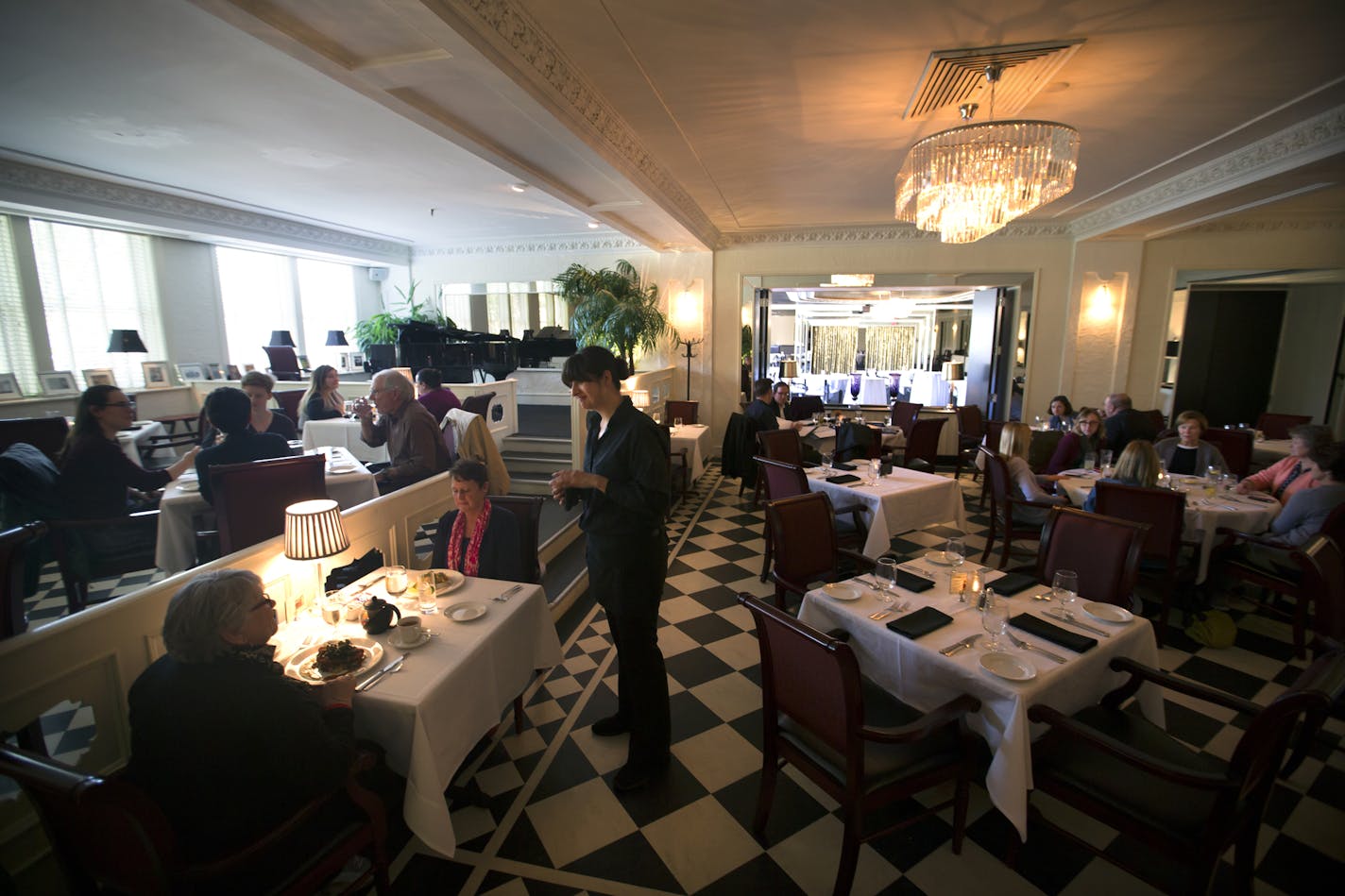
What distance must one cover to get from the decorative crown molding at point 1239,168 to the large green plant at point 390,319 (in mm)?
9604

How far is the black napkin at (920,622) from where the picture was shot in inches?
84.8

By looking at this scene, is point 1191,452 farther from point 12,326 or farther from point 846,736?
point 12,326

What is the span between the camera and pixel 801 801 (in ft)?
7.75

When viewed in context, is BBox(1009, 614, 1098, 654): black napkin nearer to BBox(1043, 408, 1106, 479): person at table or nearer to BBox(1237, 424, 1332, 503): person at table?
BBox(1237, 424, 1332, 503): person at table

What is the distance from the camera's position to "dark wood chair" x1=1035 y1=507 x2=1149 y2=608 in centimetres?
261

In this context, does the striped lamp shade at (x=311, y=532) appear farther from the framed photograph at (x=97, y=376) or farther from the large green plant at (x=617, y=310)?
the framed photograph at (x=97, y=376)

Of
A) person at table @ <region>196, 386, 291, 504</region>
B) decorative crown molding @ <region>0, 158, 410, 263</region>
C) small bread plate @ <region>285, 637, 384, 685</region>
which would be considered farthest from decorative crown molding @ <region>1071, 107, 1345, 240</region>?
decorative crown molding @ <region>0, 158, 410, 263</region>

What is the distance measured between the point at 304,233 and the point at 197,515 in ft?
23.0

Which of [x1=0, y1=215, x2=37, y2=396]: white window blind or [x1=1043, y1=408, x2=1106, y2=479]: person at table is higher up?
[x1=0, y1=215, x2=37, y2=396]: white window blind

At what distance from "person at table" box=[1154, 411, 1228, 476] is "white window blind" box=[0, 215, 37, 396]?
1211 cm

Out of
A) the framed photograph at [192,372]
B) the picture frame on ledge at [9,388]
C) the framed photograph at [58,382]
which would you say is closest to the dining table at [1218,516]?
the picture frame on ledge at [9,388]

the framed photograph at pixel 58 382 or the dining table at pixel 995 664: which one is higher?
the framed photograph at pixel 58 382

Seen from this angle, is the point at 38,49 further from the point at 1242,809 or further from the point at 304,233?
the point at 1242,809

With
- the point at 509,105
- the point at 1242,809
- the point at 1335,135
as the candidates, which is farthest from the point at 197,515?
the point at 1335,135
